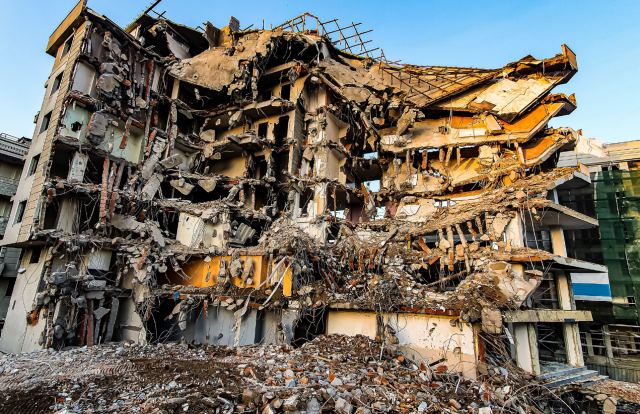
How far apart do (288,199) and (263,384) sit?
45.6 ft

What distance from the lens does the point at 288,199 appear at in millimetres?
20250

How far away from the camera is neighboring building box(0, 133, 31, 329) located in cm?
2158

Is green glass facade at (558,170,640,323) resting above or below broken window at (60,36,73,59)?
below

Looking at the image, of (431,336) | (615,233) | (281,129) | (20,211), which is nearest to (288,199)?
(281,129)

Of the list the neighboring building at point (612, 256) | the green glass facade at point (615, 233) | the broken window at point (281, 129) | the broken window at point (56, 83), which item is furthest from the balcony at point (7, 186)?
the green glass facade at point (615, 233)

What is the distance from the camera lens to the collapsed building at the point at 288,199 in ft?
37.7

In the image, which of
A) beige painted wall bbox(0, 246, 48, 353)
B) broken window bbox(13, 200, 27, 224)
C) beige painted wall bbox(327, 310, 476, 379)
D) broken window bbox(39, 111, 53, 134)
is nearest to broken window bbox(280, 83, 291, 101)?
broken window bbox(39, 111, 53, 134)

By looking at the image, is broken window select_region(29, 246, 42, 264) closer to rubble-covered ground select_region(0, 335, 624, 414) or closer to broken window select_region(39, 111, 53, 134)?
broken window select_region(39, 111, 53, 134)

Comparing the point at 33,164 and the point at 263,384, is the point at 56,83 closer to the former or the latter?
the point at 33,164

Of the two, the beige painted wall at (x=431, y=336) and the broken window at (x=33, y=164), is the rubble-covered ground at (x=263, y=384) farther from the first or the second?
the broken window at (x=33, y=164)

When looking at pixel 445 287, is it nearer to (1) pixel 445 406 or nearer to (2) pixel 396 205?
(1) pixel 445 406

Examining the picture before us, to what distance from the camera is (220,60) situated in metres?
21.4

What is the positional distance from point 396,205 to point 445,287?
29.7ft

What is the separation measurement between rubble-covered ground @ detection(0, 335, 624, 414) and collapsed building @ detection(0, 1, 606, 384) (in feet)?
3.34
